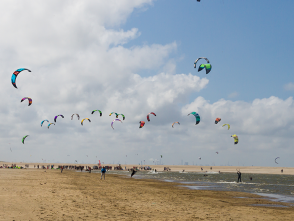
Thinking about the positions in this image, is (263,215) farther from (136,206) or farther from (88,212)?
(88,212)

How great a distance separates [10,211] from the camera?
905cm

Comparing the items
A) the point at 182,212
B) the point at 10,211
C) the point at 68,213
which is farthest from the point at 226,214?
the point at 10,211

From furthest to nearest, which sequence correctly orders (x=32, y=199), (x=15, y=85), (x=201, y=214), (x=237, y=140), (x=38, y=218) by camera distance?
1. (x=237, y=140)
2. (x=15, y=85)
3. (x=32, y=199)
4. (x=201, y=214)
5. (x=38, y=218)

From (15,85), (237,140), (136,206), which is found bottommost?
(136,206)

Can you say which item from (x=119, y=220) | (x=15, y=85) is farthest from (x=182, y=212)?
(x=15, y=85)

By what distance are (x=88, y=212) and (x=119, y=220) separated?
1.67 metres

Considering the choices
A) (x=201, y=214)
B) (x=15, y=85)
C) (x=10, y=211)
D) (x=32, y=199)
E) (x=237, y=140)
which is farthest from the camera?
(x=237, y=140)

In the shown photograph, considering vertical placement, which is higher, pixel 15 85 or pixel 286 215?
pixel 15 85

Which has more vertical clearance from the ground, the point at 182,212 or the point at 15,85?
the point at 15,85

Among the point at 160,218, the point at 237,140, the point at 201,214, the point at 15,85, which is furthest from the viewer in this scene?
the point at 237,140

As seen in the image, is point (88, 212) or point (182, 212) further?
point (182, 212)

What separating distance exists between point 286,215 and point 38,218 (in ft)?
35.0

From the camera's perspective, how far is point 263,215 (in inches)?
448

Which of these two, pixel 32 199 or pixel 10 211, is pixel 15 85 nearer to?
pixel 32 199
